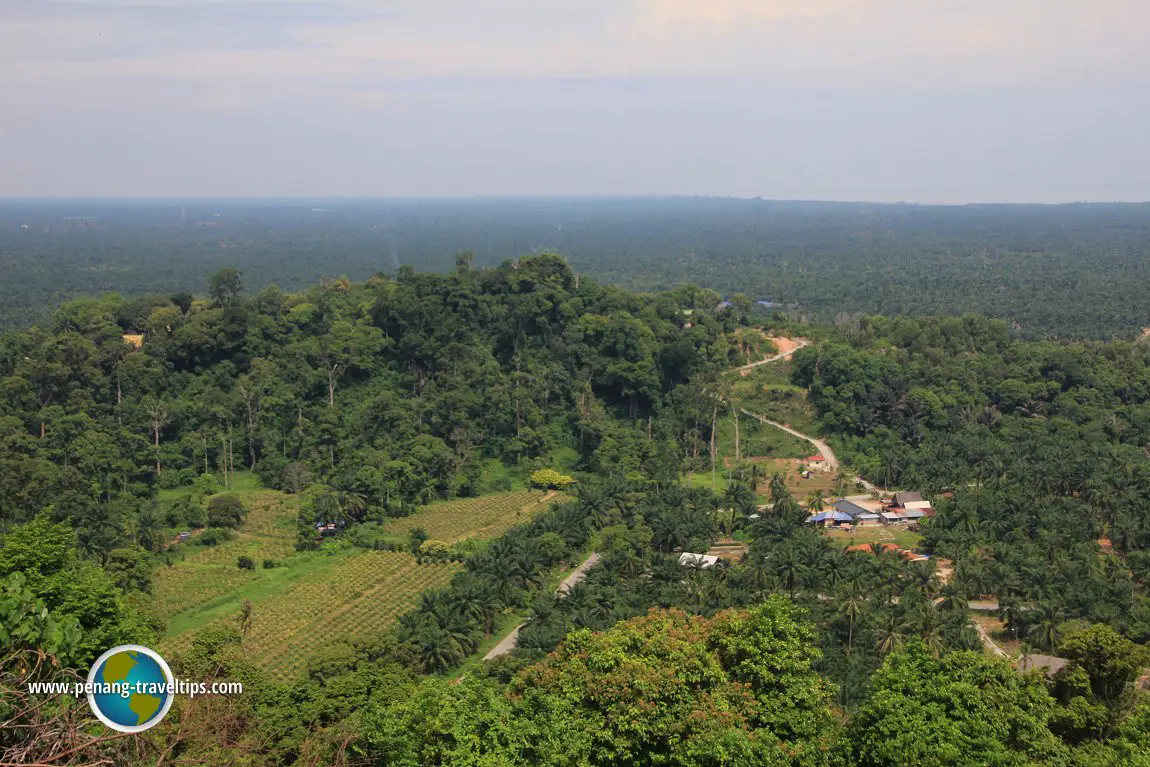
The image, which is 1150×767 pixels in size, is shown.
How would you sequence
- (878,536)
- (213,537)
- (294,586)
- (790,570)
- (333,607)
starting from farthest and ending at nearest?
1. (878,536)
2. (213,537)
3. (294,586)
4. (333,607)
5. (790,570)

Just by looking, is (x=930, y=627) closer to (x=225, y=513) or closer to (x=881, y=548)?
(x=881, y=548)

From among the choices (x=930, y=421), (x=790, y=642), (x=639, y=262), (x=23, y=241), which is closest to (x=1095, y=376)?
(x=930, y=421)

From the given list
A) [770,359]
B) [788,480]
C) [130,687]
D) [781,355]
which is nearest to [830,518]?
[788,480]

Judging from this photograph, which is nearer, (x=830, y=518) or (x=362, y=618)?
(x=362, y=618)

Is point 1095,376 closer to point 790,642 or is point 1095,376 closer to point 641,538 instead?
point 641,538

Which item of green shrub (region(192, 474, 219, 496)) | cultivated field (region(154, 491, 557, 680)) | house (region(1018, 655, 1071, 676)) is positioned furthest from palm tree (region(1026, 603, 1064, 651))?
green shrub (region(192, 474, 219, 496))

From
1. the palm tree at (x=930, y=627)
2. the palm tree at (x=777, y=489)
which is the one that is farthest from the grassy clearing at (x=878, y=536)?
the palm tree at (x=930, y=627)
